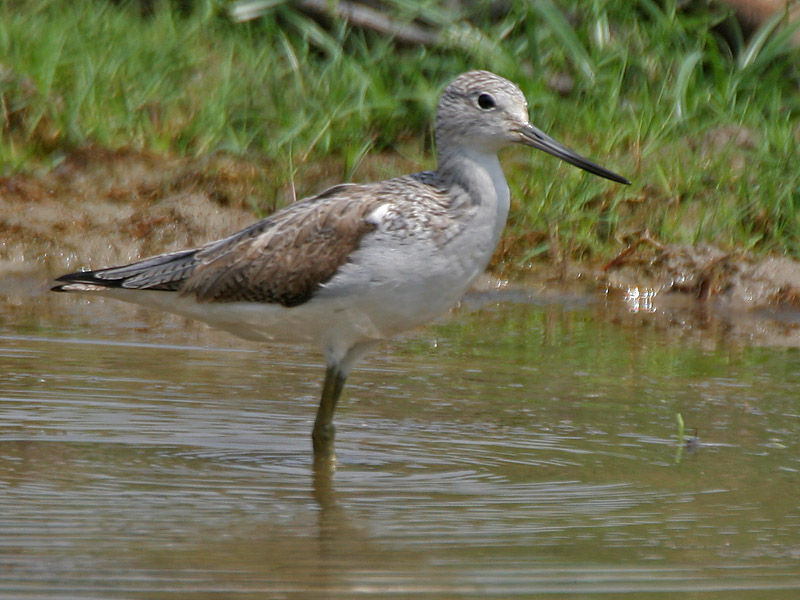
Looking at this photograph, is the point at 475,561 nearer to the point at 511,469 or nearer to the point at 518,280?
the point at 511,469

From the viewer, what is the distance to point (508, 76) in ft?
30.0

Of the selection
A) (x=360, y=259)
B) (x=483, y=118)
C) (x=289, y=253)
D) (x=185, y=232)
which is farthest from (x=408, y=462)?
(x=185, y=232)

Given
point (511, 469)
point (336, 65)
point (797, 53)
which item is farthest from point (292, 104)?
point (511, 469)

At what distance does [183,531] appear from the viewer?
13.4 feet

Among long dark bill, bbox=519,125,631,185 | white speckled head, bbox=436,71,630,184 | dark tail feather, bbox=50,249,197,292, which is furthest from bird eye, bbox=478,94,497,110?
dark tail feather, bbox=50,249,197,292

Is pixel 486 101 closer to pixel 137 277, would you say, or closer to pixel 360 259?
pixel 360 259

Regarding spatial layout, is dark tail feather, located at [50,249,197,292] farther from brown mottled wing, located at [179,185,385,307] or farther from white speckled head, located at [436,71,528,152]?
white speckled head, located at [436,71,528,152]

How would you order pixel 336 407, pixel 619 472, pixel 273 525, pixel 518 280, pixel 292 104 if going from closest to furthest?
pixel 273 525 → pixel 619 472 → pixel 336 407 → pixel 518 280 → pixel 292 104

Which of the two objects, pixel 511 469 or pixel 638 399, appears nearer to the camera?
pixel 511 469

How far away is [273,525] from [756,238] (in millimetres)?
5102

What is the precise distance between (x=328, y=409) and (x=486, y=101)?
131 cm

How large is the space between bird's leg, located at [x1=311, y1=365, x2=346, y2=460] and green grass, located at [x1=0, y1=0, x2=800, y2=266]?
323 cm

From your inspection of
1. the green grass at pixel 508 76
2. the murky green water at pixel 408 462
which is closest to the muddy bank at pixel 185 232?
the green grass at pixel 508 76

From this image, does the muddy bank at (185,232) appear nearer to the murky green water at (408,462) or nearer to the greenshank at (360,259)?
the murky green water at (408,462)
